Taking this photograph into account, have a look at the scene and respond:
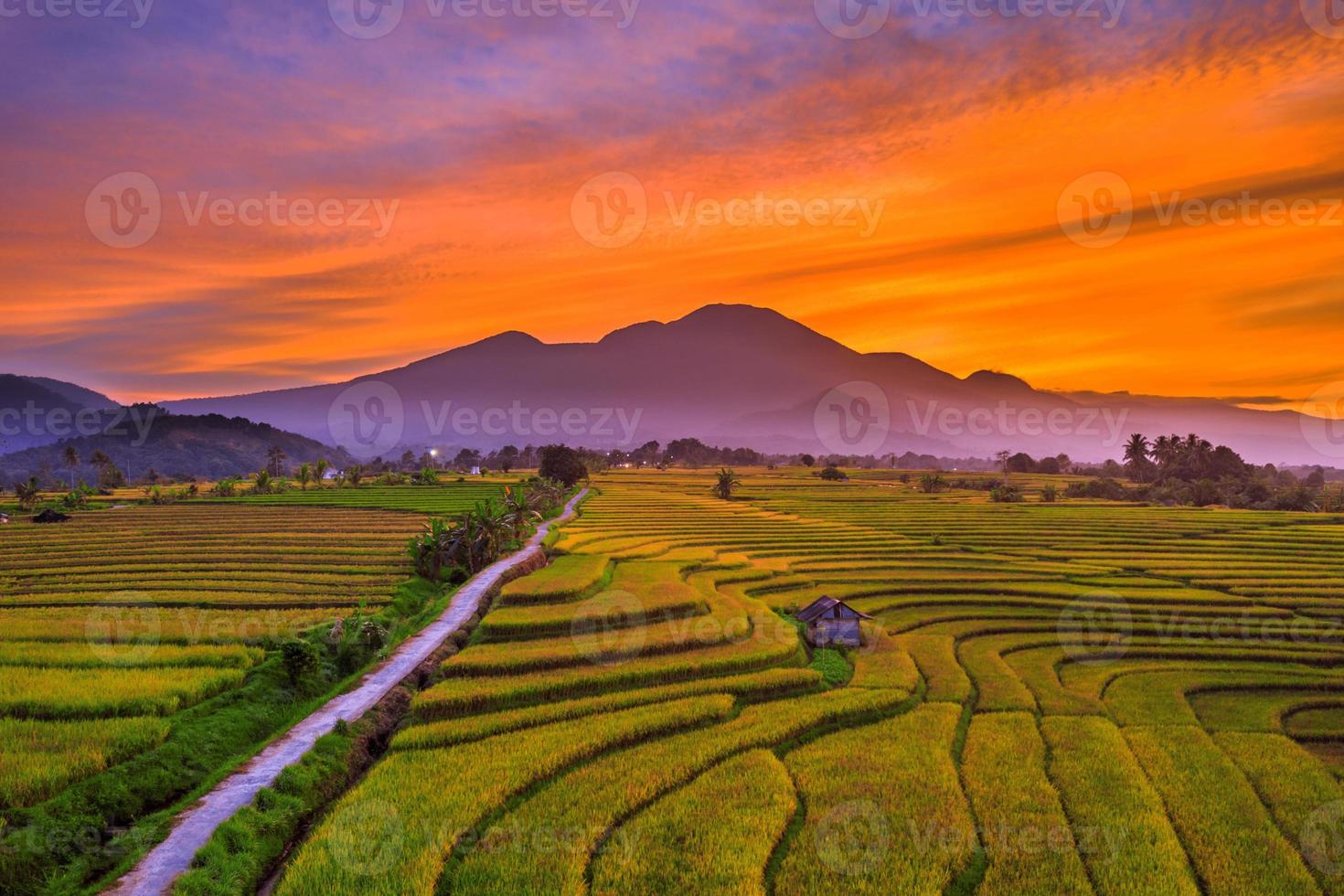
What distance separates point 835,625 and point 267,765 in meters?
17.2

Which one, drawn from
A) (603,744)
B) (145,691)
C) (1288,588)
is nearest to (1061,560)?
(1288,588)

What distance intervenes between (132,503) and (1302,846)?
283 feet

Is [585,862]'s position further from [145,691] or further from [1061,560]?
[1061,560]

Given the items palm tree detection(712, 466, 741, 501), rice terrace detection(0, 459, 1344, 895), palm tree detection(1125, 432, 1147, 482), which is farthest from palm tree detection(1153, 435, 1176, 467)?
rice terrace detection(0, 459, 1344, 895)

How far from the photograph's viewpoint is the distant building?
23.3 m

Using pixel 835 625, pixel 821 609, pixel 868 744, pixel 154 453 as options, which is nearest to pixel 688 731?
pixel 868 744

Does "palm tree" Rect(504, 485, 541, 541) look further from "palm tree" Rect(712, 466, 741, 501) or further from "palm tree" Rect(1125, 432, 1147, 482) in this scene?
"palm tree" Rect(1125, 432, 1147, 482)

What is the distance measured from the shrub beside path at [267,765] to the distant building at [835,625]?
1227cm

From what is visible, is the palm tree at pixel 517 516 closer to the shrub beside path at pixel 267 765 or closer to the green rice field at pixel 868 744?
the green rice field at pixel 868 744

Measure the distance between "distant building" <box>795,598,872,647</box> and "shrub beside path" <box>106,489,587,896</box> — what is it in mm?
12271

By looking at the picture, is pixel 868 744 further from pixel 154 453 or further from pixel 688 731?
pixel 154 453

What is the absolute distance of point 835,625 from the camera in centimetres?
2344

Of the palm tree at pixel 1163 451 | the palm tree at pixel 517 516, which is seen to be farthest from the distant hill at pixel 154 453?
the palm tree at pixel 1163 451

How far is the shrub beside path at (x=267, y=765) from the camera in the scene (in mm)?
9508
